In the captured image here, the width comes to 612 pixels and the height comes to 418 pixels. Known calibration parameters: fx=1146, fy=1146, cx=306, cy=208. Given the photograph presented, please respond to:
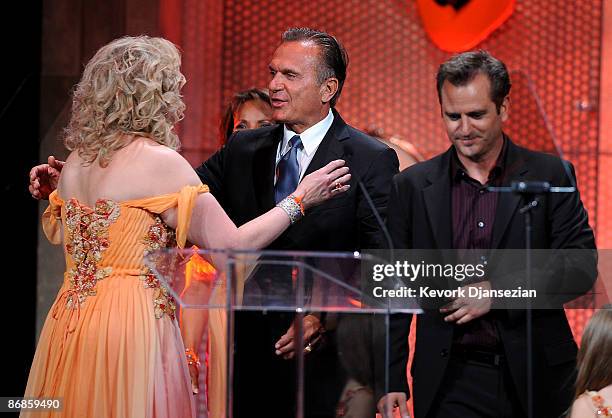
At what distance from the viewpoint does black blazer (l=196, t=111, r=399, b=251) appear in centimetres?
369

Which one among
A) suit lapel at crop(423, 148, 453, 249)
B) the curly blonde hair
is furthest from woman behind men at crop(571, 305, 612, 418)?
the curly blonde hair

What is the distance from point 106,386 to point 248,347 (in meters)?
0.47

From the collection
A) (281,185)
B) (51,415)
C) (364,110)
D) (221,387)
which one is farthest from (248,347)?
(364,110)

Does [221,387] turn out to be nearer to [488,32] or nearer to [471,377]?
[471,377]

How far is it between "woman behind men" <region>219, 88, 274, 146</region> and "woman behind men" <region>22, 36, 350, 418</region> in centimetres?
141

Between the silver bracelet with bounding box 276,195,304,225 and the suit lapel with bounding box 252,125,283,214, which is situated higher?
the suit lapel with bounding box 252,125,283,214

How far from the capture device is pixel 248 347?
3051 millimetres

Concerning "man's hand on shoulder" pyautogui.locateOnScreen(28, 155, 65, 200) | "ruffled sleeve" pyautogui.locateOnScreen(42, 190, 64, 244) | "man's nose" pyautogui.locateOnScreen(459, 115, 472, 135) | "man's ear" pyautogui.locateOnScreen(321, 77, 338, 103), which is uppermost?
"man's ear" pyautogui.locateOnScreen(321, 77, 338, 103)

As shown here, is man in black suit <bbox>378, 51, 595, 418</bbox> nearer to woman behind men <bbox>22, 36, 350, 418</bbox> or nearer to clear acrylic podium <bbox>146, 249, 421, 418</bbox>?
clear acrylic podium <bbox>146, 249, 421, 418</bbox>

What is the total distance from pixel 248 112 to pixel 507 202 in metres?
1.78

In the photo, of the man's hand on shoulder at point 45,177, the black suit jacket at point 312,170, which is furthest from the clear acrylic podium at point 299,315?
the man's hand on shoulder at point 45,177

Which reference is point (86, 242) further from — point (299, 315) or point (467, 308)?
point (467, 308)

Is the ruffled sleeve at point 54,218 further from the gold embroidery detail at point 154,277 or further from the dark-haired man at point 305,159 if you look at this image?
the gold embroidery detail at point 154,277

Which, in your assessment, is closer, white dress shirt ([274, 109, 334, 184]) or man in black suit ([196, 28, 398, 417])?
man in black suit ([196, 28, 398, 417])
